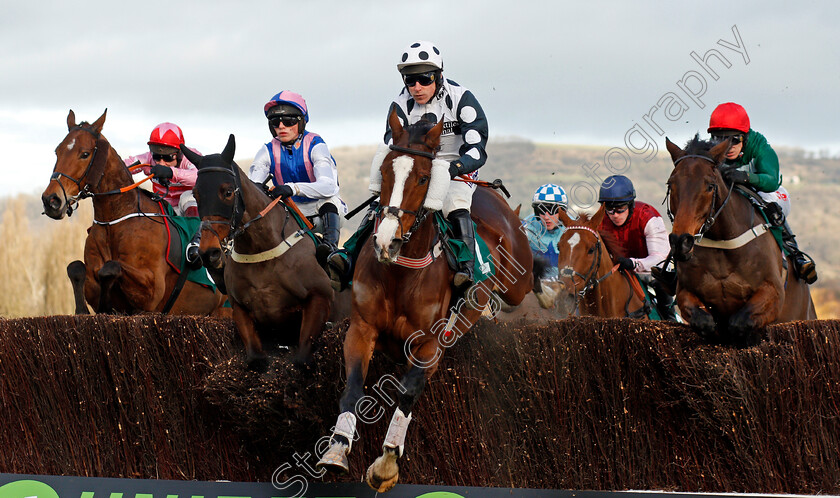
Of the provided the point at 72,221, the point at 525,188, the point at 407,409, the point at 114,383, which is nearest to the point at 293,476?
the point at 407,409

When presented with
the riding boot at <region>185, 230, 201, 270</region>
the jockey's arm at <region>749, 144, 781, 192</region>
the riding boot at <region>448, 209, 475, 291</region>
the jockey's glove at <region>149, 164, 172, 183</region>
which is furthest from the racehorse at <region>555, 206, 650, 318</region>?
the jockey's glove at <region>149, 164, 172, 183</region>

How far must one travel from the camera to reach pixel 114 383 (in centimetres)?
593

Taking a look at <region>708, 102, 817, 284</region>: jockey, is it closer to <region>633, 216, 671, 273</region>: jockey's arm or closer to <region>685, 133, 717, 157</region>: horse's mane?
<region>685, 133, 717, 157</region>: horse's mane

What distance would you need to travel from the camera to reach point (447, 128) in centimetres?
598

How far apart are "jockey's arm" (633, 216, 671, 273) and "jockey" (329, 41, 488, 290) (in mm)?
2605

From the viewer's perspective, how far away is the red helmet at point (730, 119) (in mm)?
6480

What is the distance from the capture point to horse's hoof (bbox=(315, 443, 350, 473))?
14.5 feet

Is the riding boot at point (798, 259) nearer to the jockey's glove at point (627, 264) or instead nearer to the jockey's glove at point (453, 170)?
the jockey's glove at point (627, 264)

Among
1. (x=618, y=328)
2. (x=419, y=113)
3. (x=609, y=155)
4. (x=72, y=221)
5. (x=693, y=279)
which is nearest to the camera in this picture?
(x=618, y=328)

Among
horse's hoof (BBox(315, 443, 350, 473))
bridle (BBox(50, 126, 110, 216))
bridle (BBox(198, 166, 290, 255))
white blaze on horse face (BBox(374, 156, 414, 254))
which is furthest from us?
bridle (BBox(50, 126, 110, 216))

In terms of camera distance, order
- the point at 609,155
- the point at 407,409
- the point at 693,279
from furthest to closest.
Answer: the point at 609,155
the point at 693,279
the point at 407,409

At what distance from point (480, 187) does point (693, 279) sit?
1.61 m

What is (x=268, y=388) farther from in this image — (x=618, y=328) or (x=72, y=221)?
(x=72, y=221)

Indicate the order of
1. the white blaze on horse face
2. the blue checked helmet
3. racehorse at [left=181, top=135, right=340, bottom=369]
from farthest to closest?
the blue checked helmet
racehorse at [left=181, top=135, right=340, bottom=369]
the white blaze on horse face
